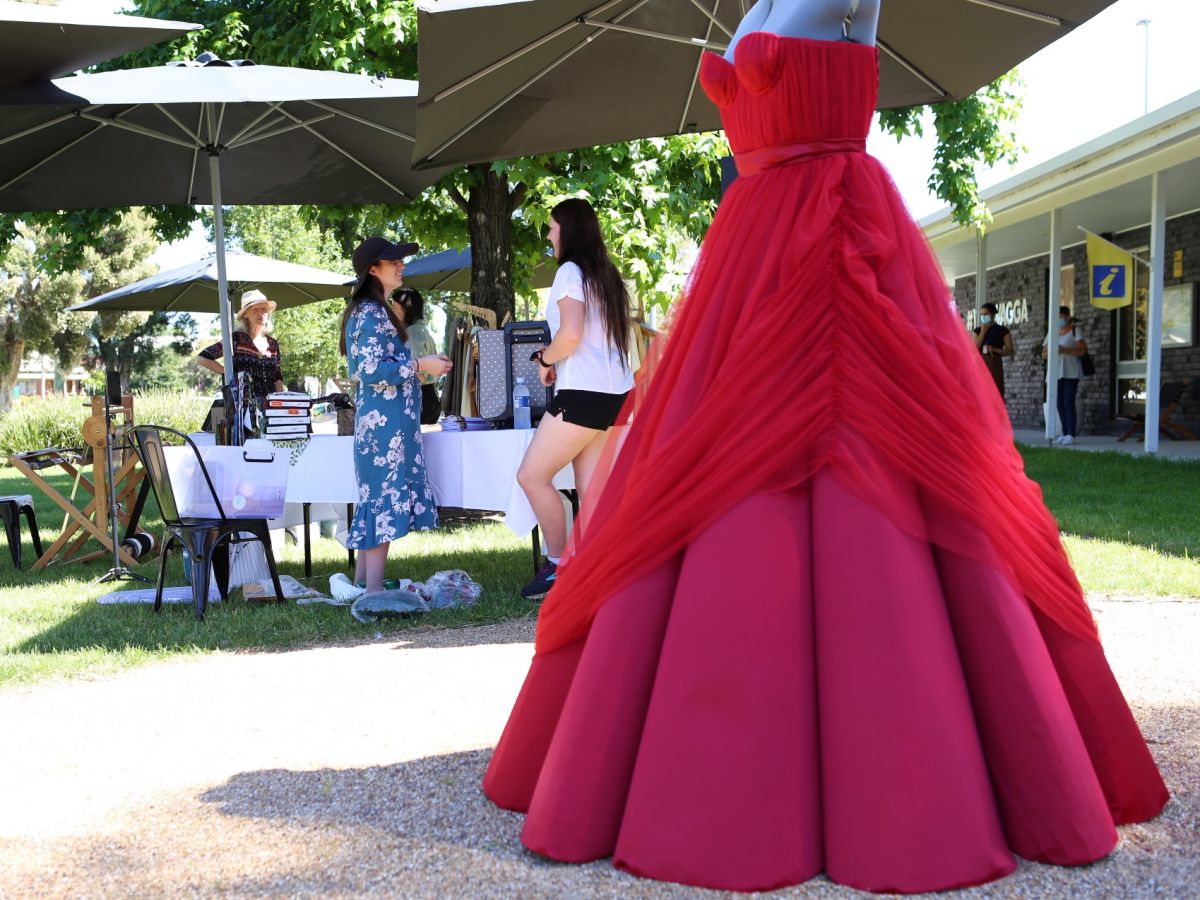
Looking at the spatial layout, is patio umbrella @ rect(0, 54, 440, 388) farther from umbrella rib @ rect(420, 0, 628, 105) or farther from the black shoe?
the black shoe

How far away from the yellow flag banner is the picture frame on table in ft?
6.22

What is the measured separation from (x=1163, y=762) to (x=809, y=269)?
1637 mm

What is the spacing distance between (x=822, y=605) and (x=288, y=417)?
4275mm

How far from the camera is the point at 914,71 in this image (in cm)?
528

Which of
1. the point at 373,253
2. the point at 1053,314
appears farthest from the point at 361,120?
the point at 1053,314

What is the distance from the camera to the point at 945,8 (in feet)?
15.7

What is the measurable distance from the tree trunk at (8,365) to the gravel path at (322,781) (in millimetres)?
34675

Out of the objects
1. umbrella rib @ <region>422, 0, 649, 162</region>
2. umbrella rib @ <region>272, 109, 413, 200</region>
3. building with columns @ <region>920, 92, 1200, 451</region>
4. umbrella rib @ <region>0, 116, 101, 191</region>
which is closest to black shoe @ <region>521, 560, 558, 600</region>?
umbrella rib @ <region>422, 0, 649, 162</region>

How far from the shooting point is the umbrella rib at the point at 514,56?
5035 millimetres

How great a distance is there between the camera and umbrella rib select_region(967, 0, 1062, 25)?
4.69 m

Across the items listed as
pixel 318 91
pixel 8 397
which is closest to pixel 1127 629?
pixel 318 91

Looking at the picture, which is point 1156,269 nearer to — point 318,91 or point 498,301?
point 498,301

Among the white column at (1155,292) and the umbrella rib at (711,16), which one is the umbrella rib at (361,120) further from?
the white column at (1155,292)

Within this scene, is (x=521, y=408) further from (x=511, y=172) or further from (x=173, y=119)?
(x=511, y=172)
